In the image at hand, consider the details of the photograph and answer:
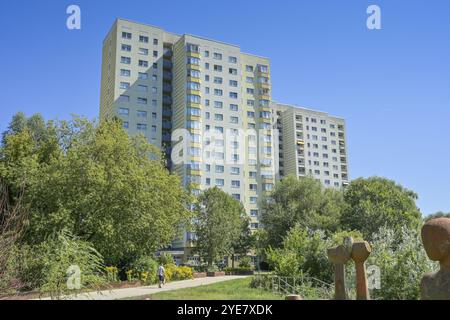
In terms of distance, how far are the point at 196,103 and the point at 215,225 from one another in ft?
90.2

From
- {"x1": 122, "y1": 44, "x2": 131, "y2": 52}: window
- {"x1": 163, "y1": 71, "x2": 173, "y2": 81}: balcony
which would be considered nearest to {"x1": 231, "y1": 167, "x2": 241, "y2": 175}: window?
{"x1": 163, "y1": 71, "x2": 173, "y2": 81}: balcony

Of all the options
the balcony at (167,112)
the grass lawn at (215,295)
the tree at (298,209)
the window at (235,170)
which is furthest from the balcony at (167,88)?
the grass lawn at (215,295)

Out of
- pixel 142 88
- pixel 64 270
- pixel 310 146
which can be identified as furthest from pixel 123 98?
pixel 64 270

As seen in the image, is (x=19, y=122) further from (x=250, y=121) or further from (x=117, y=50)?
(x=250, y=121)

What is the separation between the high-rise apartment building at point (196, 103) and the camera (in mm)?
73062

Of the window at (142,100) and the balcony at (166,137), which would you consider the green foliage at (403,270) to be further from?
the window at (142,100)

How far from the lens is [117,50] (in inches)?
2904

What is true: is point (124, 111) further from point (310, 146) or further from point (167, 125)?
point (310, 146)

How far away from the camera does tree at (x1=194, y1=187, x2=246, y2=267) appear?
177ft

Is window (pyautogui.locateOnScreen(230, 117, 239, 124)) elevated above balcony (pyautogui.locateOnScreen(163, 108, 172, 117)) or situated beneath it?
situated beneath

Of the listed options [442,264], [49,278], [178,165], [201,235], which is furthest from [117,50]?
[442,264]

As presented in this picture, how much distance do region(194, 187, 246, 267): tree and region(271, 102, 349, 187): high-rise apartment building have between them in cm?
4942

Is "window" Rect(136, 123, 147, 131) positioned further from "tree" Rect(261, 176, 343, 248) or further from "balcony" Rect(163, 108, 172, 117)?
"tree" Rect(261, 176, 343, 248)

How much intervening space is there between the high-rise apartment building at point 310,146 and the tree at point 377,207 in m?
56.5
